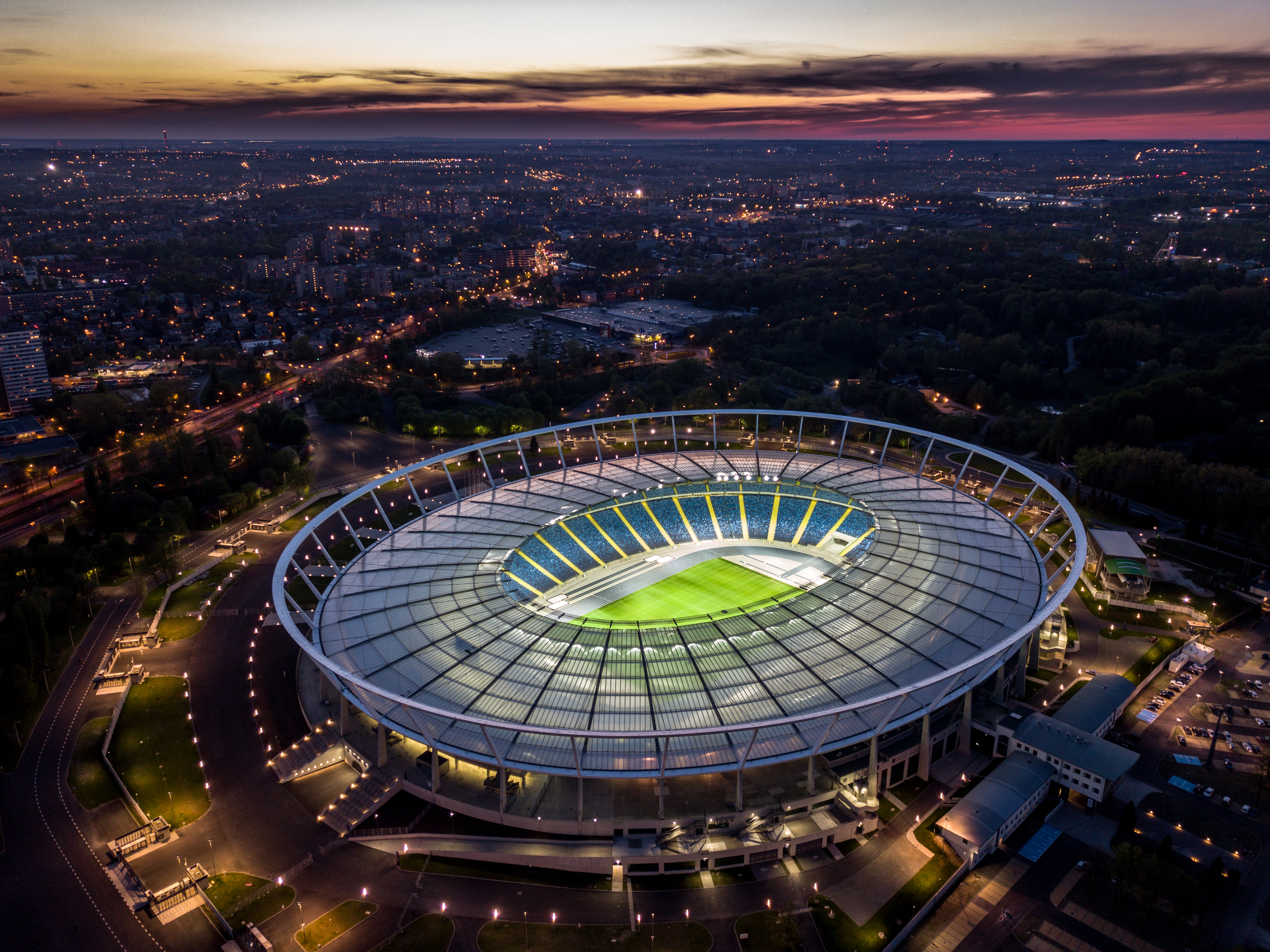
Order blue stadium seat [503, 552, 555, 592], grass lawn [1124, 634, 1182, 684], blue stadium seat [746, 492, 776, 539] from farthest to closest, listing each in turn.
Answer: blue stadium seat [746, 492, 776, 539] → blue stadium seat [503, 552, 555, 592] → grass lawn [1124, 634, 1182, 684]

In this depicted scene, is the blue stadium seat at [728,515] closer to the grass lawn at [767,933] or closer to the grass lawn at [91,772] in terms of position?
the grass lawn at [767,933]

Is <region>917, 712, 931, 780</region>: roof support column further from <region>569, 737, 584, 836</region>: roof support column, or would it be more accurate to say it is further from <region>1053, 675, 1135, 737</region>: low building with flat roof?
<region>569, 737, 584, 836</region>: roof support column

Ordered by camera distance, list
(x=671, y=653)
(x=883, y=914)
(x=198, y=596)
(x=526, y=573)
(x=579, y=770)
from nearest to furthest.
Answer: (x=883, y=914), (x=579, y=770), (x=671, y=653), (x=526, y=573), (x=198, y=596)

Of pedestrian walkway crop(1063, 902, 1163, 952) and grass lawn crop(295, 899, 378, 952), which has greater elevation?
pedestrian walkway crop(1063, 902, 1163, 952)

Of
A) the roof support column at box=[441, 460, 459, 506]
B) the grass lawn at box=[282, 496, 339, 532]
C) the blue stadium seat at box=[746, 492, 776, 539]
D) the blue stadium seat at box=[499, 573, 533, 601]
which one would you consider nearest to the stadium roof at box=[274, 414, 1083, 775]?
the blue stadium seat at box=[499, 573, 533, 601]

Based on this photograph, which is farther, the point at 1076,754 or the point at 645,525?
the point at 645,525

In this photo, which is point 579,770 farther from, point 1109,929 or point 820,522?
point 820,522

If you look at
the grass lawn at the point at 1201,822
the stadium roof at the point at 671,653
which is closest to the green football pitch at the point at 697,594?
the stadium roof at the point at 671,653

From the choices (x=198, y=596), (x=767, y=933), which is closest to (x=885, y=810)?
(x=767, y=933)
